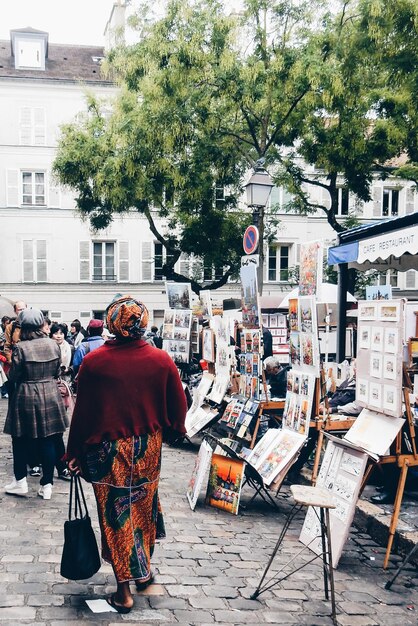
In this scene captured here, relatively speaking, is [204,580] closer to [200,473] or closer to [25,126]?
[200,473]

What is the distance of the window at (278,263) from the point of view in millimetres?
32375

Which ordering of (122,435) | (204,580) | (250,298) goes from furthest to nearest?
1. (250,298)
2. (204,580)
3. (122,435)

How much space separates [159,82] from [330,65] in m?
3.83

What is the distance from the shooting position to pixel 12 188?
31.5m

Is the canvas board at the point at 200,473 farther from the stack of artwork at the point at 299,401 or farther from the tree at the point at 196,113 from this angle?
the tree at the point at 196,113

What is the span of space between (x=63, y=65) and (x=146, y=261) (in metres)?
10.9

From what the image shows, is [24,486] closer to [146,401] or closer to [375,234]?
A: [146,401]

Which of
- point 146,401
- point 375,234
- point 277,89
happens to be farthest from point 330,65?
point 146,401

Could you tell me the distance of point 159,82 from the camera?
51.1 ft

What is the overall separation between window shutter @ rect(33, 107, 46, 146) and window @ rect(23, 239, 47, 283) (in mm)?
4568

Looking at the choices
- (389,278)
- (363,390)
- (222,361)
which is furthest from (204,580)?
(389,278)

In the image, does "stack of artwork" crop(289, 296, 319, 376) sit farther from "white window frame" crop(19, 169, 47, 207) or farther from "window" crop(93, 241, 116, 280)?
"white window frame" crop(19, 169, 47, 207)

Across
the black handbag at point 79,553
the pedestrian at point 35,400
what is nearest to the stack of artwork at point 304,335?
the pedestrian at point 35,400

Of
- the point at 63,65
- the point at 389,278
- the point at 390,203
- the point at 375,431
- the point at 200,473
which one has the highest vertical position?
the point at 63,65
